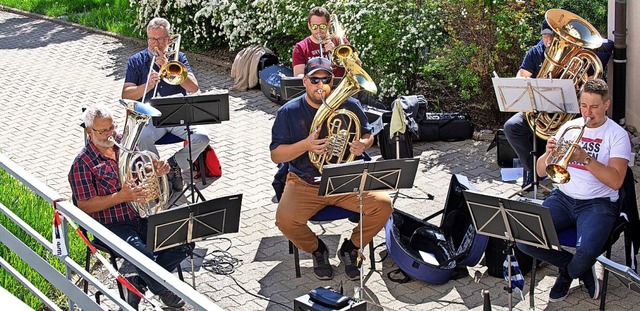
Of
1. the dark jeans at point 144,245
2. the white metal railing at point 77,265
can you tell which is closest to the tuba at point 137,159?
the dark jeans at point 144,245

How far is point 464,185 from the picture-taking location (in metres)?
7.51

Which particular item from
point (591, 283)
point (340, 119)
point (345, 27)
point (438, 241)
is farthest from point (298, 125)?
point (345, 27)

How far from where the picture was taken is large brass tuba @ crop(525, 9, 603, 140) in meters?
7.88

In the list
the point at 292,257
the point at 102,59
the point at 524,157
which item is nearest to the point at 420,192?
the point at 524,157

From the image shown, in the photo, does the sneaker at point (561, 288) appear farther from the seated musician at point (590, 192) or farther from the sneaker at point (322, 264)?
the sneaker at point (322, 264)

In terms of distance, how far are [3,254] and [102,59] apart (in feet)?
23.8

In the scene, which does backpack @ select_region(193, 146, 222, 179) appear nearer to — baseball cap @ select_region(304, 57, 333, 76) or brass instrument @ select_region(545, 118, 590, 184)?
baseball cap @ select_region(304, 57, 333, 76)

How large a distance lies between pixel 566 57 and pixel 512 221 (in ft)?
7.06

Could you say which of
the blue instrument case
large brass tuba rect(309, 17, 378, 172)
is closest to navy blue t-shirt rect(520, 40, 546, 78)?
the blue instrument case

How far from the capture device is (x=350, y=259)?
745 cm

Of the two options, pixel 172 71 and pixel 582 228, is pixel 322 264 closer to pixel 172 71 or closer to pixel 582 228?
pixel 582 228

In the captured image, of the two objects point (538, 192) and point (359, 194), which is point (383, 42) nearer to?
point (538, 192)

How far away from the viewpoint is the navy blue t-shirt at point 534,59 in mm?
8648

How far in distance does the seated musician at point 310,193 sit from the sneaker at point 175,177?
1.93 metres
